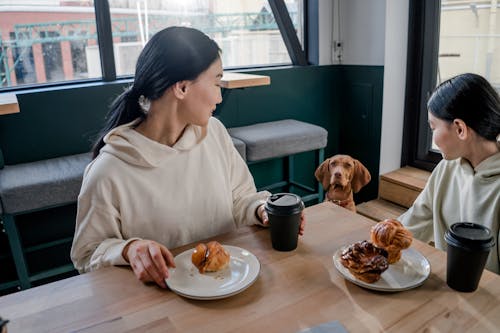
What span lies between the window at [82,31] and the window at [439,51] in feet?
4.49

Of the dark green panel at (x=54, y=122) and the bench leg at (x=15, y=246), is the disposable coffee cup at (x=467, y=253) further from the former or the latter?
the dark green panel at (x=54, y=122)

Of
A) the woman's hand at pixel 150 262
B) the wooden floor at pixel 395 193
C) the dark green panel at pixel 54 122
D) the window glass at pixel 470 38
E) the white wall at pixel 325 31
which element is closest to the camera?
the woman's hand at pixel 150 262

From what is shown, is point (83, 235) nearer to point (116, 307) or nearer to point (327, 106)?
point (116, 307)

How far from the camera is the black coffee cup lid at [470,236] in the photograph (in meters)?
0.78

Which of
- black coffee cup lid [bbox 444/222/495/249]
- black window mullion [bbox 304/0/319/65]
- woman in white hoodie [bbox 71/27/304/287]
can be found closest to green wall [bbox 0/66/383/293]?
black window mullion [bbox 304/0/319/65]

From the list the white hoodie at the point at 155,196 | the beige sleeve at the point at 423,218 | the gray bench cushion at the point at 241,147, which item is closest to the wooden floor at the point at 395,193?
the gray bench cushion at the point at 241,147

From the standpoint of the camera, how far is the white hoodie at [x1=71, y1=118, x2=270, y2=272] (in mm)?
1094

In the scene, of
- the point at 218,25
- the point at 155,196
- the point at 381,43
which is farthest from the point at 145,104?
the point at 381,43

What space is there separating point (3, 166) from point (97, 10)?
3.40 ft

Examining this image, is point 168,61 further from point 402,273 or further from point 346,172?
point 346,172

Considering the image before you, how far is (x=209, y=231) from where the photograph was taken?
4.19 ft

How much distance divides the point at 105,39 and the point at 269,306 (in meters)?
2.24

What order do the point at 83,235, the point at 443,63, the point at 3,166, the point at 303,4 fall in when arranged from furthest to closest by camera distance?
the point at 303,4 < the point at 443,63 < the point at 3,166 < the point at 83,235

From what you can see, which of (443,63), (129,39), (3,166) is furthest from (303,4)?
(3,166)
